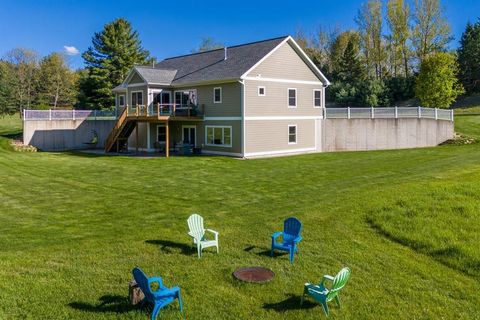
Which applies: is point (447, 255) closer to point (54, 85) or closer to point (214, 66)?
point (214, 66)

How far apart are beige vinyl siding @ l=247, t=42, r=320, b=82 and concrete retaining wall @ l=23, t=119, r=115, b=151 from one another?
614 inches

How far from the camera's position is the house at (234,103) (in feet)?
90.7

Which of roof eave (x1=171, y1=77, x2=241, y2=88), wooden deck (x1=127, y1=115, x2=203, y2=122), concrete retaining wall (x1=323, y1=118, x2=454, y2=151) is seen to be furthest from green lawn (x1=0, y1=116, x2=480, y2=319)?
concrete retaining wall (x1=323, y1=118, x2=454, y2=151)

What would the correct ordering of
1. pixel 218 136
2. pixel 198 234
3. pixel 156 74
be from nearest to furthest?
pixel 198 234
pixel 218 136
pixel 156 74

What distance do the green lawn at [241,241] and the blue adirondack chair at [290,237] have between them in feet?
0.87

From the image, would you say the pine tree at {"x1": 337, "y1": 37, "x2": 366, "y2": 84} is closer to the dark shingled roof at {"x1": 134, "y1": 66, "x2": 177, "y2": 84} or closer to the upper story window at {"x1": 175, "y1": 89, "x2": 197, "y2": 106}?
the dark shingled roof at {"x1": 134, "y1": 66, "x2": 177, "y2": 84}

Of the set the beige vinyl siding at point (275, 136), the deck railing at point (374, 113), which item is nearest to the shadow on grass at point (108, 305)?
the beige vinyl siding at point (275, 136)

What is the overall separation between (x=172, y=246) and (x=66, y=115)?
92.0ft

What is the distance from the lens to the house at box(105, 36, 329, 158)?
27.6m

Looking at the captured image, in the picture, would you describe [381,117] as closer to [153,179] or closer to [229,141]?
[229,141]

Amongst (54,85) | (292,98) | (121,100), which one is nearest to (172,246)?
(292,98)

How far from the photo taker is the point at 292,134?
1202 inches

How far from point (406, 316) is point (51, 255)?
7137mm

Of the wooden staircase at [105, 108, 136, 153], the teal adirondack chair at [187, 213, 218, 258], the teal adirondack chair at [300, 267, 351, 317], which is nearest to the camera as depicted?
the teal adirondack chair at [300, 267, 351, 317]
